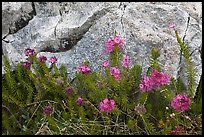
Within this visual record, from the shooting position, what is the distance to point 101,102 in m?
3.48

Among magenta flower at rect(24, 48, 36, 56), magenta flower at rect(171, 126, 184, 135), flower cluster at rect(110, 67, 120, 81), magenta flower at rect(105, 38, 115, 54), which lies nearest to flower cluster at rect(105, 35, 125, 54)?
magenta flower at rect(105, 38, 115, 54)

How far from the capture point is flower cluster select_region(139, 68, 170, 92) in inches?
134

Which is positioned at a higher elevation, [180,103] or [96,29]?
[96,29]

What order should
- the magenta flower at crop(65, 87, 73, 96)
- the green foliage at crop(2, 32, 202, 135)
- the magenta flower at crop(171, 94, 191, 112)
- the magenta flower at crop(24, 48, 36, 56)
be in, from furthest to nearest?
the magenta flower at crop(24, 48, 36, 56), the magenta flower at crop(65, 87, 73, 96), the green foliage at crop(2, 32, 202, 135), the magenta flower at crop(171, 94, 191, 112)

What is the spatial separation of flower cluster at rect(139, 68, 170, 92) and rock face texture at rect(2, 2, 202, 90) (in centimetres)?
49

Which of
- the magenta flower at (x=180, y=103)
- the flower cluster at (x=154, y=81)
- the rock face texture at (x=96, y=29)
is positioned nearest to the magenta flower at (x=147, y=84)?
the flower cluster at (x=154, y=81)

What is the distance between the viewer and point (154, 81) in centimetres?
342

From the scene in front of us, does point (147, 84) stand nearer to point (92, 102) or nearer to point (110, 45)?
point (110, 45)

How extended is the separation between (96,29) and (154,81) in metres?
0.97

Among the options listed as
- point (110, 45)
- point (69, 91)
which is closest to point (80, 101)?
point (69, 91)

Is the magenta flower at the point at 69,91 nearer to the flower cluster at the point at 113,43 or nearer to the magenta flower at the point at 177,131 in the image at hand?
the flower cluster at the point at 113,43

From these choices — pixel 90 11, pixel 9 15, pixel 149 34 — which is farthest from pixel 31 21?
pixel 149 34

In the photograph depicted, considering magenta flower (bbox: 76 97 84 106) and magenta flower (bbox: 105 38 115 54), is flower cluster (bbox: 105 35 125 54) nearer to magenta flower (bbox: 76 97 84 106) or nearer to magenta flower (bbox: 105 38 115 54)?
magenta flower (bbox: 105 38 115 54)

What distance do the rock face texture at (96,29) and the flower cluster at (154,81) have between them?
493mm
